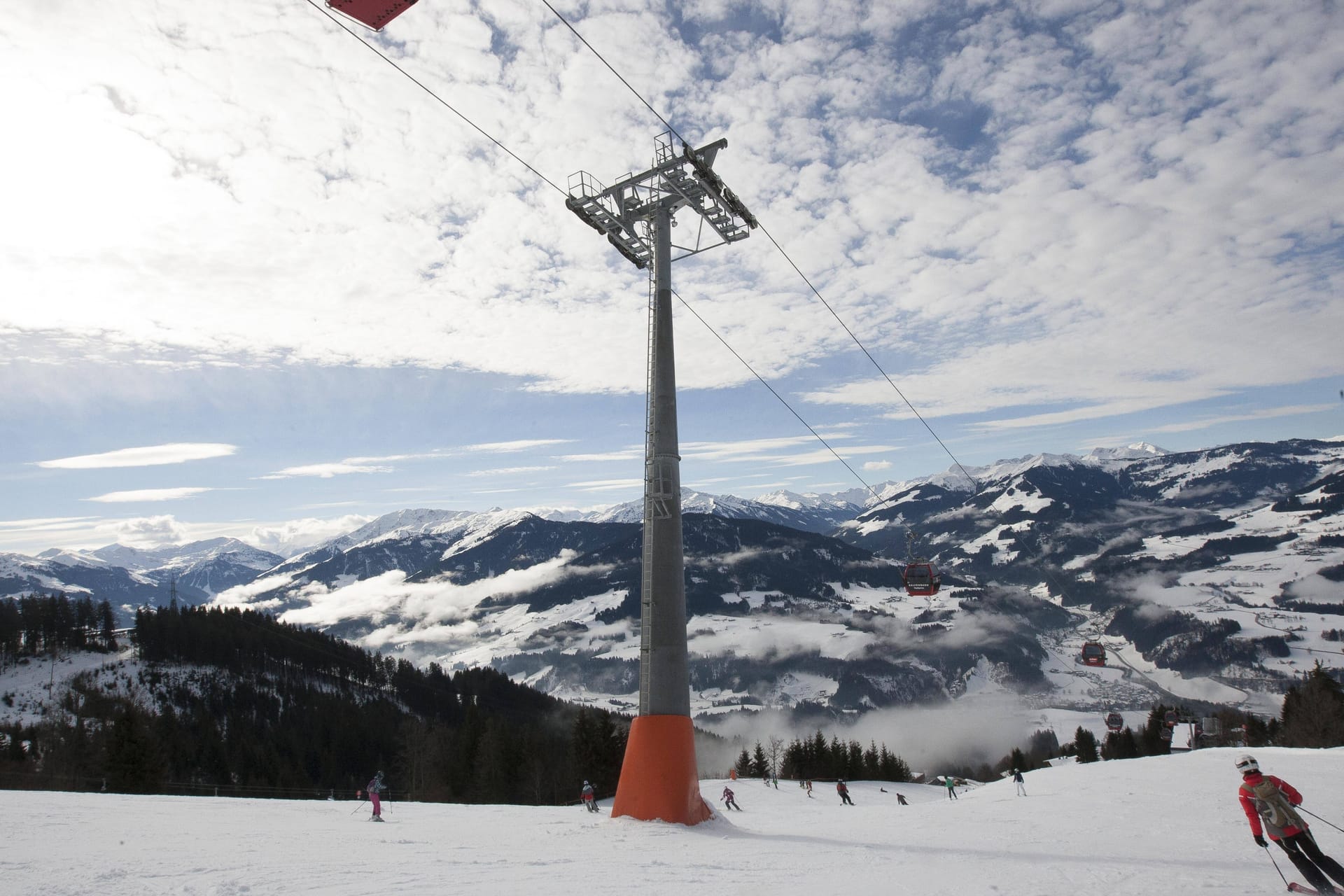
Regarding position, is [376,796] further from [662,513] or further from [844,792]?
[844,792]

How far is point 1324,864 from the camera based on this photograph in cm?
1057

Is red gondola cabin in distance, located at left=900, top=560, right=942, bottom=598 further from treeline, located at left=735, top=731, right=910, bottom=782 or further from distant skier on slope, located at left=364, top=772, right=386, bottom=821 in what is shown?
treeline, located at left=735, top=731, right=910, bottom=782

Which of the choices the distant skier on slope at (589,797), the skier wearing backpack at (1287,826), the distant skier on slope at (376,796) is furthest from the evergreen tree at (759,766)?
the skier wearing backpack at (1287,826)

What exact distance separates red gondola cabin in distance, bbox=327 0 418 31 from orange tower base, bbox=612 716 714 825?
17.8 metres

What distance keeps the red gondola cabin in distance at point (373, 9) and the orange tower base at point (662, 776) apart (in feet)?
58.3

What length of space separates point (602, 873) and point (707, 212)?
19237mm

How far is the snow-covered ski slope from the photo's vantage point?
1239cm

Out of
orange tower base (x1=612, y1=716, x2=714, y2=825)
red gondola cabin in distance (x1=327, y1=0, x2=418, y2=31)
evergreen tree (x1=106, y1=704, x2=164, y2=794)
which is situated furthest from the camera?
evergreen tree (x1=106, y1=704, x2=164, y2=794)

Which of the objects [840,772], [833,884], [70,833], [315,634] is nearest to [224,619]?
[315,634]

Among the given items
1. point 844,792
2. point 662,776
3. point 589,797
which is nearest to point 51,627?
point 589,797

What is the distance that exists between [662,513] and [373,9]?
1592cm

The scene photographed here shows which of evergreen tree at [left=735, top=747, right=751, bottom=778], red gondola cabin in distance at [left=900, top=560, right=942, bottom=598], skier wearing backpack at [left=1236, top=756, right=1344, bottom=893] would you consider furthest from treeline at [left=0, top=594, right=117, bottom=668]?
skier wearing backpack at [left=1236, top=756, right=1344, bottom=893]

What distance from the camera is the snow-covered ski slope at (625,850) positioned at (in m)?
12.4

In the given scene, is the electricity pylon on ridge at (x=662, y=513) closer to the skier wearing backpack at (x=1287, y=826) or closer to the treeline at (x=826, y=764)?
the skier wearing backpack at (x=1287, y=826)
